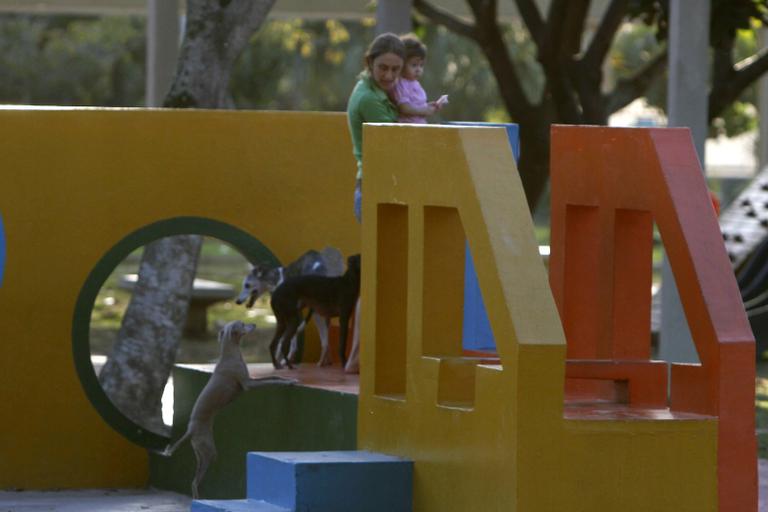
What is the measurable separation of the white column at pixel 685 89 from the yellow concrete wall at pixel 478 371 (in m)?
5.84

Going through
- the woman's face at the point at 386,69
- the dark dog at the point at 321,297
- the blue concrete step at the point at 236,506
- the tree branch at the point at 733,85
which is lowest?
the blue concrete step at the point at 236,506

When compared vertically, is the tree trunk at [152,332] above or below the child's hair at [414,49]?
below

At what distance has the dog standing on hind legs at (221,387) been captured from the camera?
8469mm

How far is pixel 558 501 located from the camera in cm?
664

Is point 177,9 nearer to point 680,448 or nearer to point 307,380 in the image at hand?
point 307,380

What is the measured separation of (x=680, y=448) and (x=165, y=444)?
410 centimetres

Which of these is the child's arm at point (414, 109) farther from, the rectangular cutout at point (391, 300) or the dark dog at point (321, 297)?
the rectangular cutout at point (391, 300)

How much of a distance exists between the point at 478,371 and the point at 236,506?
1.22m

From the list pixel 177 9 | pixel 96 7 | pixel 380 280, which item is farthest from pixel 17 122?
pixel 96 7

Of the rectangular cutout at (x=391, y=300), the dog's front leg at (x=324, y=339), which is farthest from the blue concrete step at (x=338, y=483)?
the dog's front leg at (x=324, y=339)

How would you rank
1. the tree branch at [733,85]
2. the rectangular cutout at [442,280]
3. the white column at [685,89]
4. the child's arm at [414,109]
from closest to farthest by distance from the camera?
the rectangular cutout at [442,280] < the child's arm at [414,109] < the white column at [685,89] < the tree branch at [733,85]

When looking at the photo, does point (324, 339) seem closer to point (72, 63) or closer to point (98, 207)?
point (98, 207)

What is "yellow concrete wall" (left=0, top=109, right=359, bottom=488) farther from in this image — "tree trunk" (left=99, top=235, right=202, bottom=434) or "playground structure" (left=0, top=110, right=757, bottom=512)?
"tree trunk" (left=99, top=235, right=202, bottom=434)

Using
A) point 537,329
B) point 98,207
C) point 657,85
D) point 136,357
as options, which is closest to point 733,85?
point 136,357
